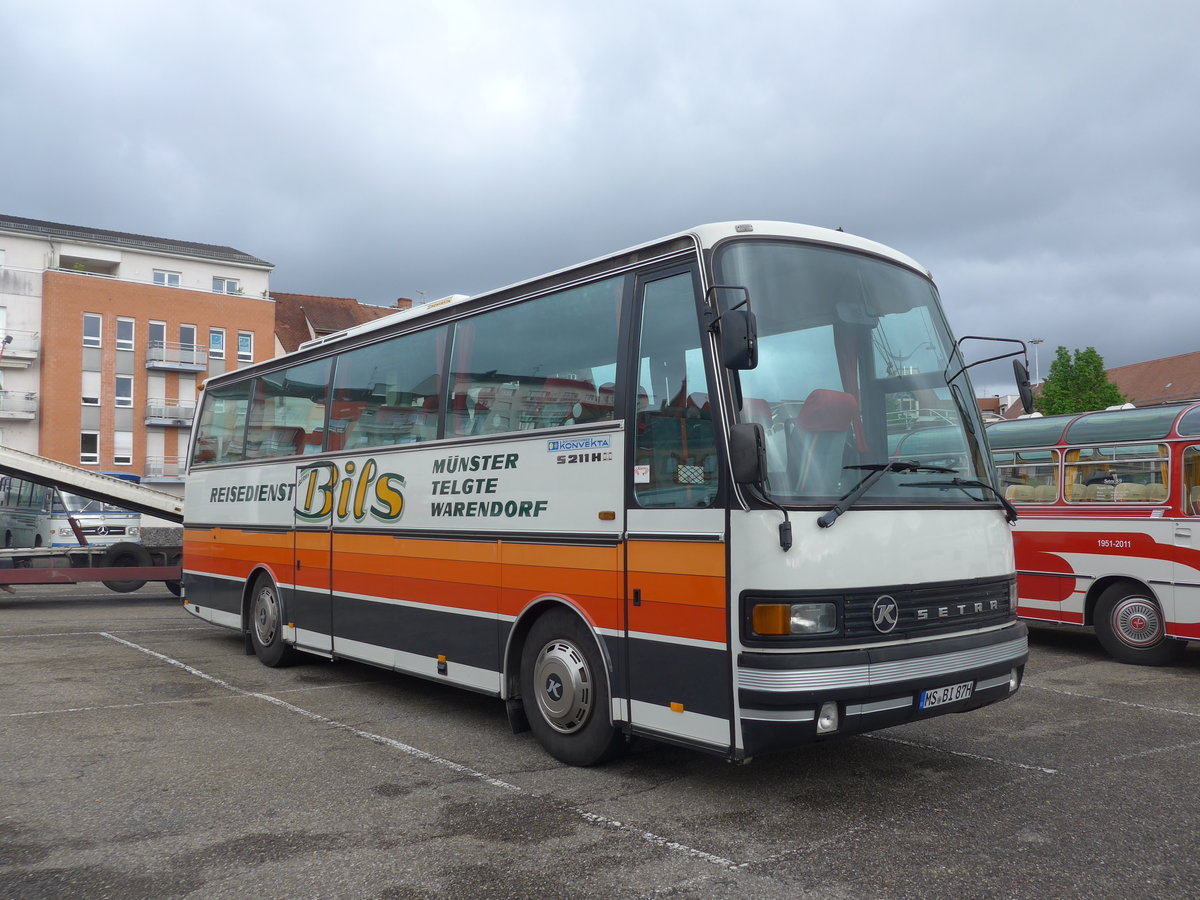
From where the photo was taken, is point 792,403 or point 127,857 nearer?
point 127,857

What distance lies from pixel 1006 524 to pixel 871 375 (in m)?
1.36

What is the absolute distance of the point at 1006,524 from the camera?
625 centimetres

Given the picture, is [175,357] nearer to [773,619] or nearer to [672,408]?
[672,408]

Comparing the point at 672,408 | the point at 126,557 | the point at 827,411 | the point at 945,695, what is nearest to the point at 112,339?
the point at 126,557

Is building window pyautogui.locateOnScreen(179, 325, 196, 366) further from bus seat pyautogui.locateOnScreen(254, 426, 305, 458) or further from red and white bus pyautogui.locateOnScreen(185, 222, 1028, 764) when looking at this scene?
red and white bus pyautogui.locateOnScreen(185, 222, 1028, 764)

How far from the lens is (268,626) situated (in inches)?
417

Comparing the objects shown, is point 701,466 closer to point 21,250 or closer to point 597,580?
point 597,580

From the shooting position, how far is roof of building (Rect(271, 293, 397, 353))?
6319 centimetres

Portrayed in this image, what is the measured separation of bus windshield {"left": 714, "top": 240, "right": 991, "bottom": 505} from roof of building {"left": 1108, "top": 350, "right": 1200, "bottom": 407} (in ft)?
237

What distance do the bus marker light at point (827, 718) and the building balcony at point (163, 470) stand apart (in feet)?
168

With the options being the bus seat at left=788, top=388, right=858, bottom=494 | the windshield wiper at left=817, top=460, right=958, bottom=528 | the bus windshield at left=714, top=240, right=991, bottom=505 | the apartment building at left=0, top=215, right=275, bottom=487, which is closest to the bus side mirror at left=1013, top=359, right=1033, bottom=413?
the bus windshield at left=714, top=240, right=991, bottom=505

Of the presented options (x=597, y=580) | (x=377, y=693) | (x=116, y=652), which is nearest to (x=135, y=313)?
(x=116, y=652)

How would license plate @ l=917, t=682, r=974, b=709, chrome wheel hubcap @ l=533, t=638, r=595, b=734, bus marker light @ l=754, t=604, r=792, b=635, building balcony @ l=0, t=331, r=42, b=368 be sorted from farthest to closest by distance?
building balcony @ l=0, t=331, r=42, b=368
chrome wheel hubcap @ l=533, t=638, r=595, b=734
license plate @ l=917, t=682, r=974, b=709
bus marker light @ l=754, t=604, r=792, b=635

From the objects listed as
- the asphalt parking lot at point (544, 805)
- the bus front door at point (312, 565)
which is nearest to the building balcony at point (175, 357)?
the bus front door at point (312, 565)
